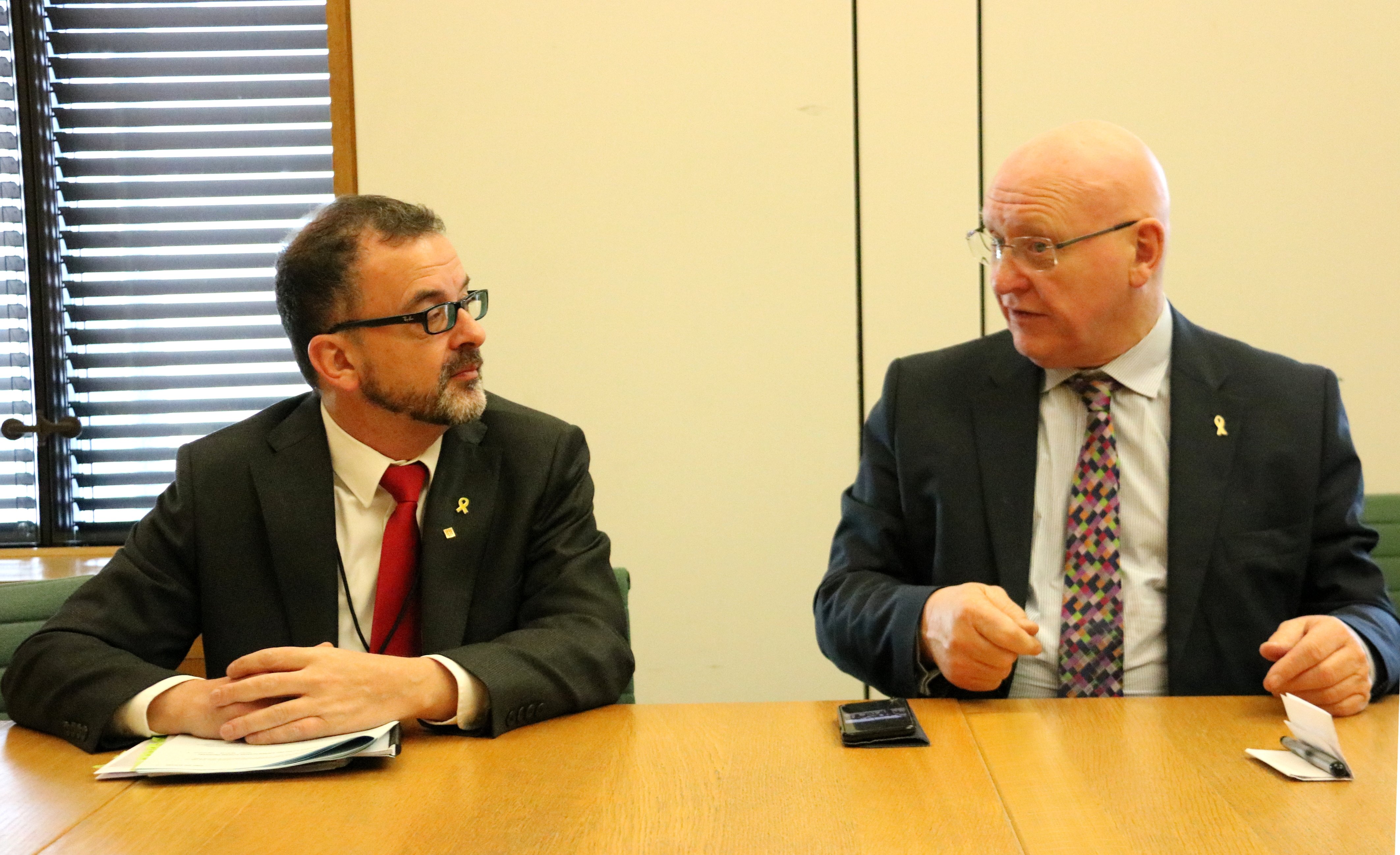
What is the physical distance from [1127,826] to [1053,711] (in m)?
0.41

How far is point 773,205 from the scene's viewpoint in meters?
3.11

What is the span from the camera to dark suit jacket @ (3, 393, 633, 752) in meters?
1.83

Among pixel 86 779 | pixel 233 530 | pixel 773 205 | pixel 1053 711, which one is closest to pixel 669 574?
pixel 773 205

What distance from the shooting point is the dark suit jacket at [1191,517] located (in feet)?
6.31

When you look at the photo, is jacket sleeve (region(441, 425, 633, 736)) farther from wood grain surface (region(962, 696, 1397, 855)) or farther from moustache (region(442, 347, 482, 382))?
wood grain surface (region(962, 696, 1397, 855))

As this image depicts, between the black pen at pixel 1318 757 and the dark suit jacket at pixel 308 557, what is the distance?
89 centimetres

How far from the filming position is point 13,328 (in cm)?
340

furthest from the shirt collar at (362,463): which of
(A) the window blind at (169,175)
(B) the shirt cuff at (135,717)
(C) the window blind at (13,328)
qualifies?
(C) the window blind at (13,328)

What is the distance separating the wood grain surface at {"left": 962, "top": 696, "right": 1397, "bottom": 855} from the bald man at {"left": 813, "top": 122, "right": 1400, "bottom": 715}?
0.29 metres

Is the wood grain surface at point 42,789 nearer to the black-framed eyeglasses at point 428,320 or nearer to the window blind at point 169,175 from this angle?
the black-framed eyeglasses at point 428,320

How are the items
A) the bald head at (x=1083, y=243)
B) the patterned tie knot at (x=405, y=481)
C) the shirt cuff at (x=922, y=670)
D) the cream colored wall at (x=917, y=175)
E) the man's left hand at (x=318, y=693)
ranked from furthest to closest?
1. the cream colored wall at (x=917, y=175)
2. the bald head at (x=1083, y=243)
3. the patterned tie knot at (x=405, y=481)
4. the shirt cuff at (x=922, y=670)
5. the man's left hand at (x=318, y=693)

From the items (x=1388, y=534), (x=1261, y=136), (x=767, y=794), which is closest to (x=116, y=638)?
(x=767, y=794)

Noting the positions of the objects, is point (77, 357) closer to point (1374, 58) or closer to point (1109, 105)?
point (1109, 105)

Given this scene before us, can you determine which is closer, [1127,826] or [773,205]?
[1127,826]
